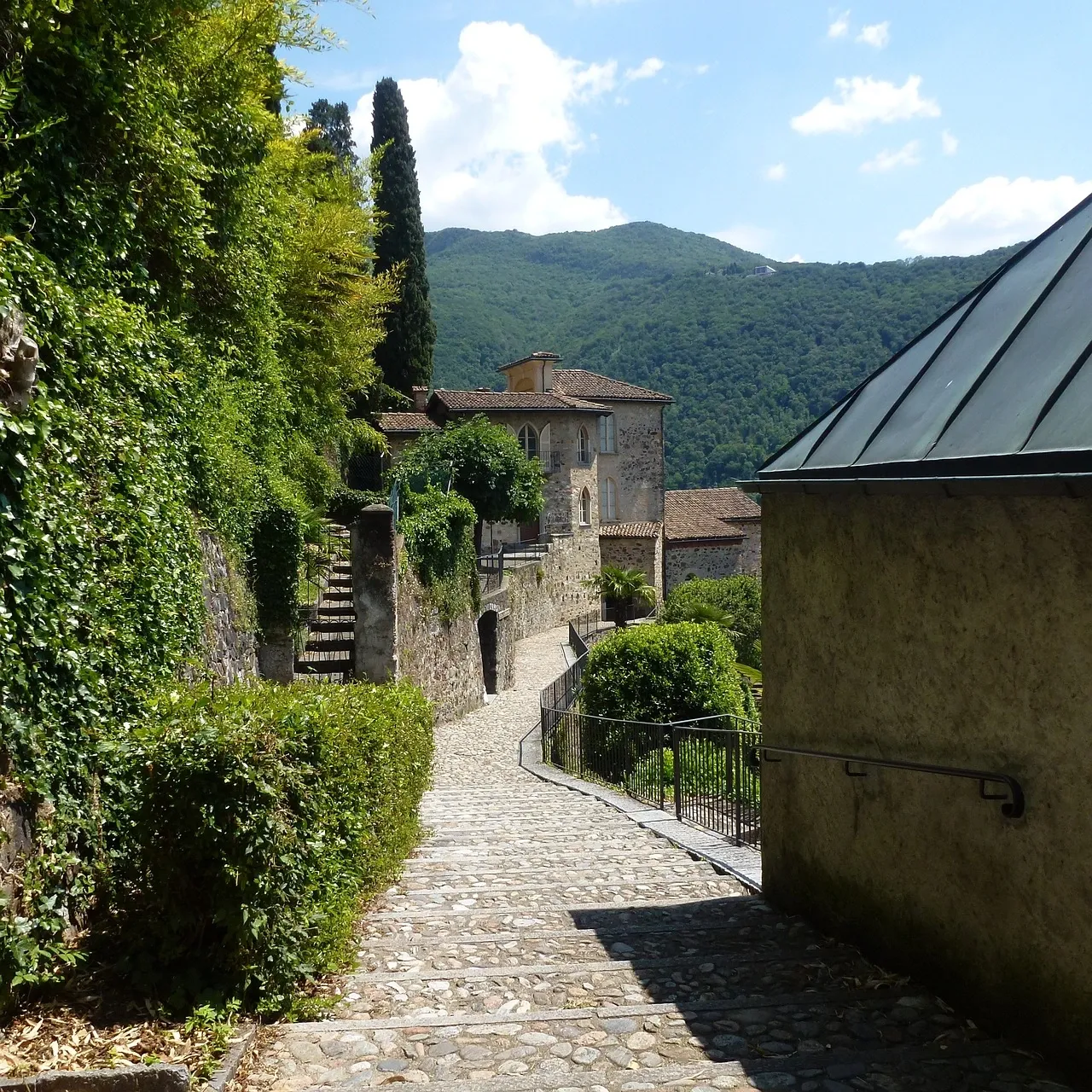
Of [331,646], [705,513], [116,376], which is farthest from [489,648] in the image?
[705,513]

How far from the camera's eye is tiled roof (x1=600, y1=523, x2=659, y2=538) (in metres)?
38.6

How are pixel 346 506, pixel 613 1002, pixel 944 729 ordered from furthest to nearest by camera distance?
pixel 346 506
pixel 613 1002
pixel 944 729

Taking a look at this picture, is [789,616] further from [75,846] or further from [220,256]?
[220,256]

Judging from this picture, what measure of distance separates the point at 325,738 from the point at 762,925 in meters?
2.86

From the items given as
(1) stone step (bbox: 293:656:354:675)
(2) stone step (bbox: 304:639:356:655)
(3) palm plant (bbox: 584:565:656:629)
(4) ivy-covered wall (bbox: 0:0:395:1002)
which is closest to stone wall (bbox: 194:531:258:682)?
(4) ivy-covered wall (bbox: 0:0:395:1002)

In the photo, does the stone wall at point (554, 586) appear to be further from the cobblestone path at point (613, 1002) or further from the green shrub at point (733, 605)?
the cobblestone path at point (613, 1002)

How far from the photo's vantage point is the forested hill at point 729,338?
60938 millimetres

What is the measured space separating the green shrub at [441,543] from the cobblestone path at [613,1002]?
9678mm

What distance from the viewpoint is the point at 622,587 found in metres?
35.7

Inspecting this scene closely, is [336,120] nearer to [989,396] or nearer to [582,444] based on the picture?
[582,444]

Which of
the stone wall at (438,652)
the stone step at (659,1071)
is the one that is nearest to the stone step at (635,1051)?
the stone step at (659,1071)

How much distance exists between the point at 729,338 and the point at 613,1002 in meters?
67.2

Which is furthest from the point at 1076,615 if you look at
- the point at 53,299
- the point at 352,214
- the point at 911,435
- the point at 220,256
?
the point at 352,214

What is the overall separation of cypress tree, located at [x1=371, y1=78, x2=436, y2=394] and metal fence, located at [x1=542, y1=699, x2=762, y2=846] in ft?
55.3
